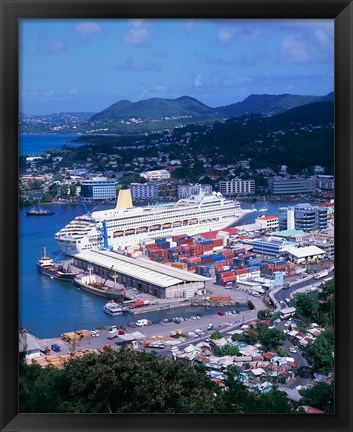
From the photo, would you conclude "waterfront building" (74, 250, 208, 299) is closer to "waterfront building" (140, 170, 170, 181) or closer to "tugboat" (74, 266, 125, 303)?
"tugboat" (74, 266, 125, 303)

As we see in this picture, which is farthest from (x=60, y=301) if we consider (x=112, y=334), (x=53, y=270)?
(x=112, y=334)

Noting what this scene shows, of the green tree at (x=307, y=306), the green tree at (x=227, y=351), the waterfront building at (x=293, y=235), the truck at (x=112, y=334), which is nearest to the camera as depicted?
the green tree at (x=307, y=306)

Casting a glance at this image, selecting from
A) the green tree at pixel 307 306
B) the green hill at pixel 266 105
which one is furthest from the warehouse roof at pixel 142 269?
the green hill at pixel 266 105

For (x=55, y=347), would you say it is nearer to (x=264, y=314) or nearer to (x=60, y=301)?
(x=60, y=301)

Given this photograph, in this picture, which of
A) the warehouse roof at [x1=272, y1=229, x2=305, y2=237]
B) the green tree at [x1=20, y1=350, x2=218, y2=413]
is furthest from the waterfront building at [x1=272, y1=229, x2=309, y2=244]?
the green tree at [x1=20, y1=350, x2=218, y2=413]

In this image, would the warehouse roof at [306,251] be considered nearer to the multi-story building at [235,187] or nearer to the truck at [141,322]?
the multi-story building at [235,187]

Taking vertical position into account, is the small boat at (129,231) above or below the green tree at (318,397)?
above
